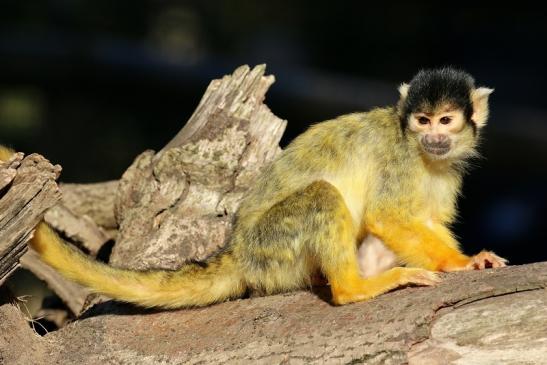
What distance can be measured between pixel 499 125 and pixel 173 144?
8466mm

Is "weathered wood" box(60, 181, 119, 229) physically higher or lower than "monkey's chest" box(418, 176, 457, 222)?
higher

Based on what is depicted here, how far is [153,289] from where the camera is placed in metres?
5.57

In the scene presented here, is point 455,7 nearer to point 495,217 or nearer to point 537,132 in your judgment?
point 537,132

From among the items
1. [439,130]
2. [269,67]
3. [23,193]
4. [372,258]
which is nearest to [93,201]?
[372,258]

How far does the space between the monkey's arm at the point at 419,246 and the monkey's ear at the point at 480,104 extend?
2.93 ft

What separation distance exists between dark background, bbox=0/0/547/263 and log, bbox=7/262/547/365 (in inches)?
336

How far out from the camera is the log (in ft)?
15.5

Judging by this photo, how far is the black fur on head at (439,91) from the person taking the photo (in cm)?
600

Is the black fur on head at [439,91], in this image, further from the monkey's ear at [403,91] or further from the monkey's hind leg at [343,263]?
the monkey's hind leg at [343,263]

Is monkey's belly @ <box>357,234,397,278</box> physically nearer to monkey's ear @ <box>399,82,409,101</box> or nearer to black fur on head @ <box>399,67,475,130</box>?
black fur on head @ <box>399,67,475,130</box>

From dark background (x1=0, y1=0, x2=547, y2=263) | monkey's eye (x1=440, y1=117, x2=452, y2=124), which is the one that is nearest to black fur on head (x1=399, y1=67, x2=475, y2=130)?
monkey's eye (x1=440, y1=117, x2=452, y2=124)

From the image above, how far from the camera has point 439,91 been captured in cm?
602

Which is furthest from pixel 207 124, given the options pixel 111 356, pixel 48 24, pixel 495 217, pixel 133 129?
pixel 48 24

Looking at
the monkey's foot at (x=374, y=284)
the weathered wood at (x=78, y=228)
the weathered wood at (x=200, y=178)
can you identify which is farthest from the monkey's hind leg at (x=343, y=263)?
the weathered wood at (x=78, y=228)
